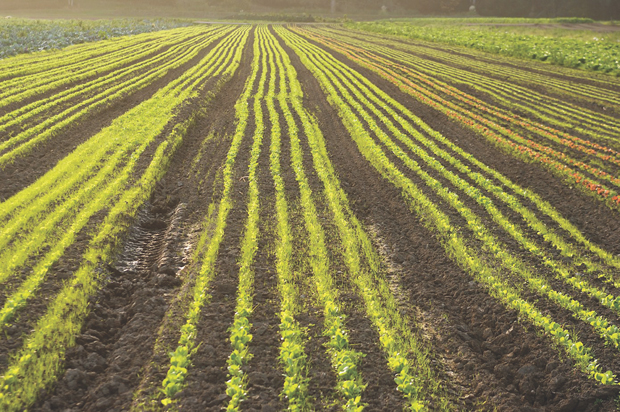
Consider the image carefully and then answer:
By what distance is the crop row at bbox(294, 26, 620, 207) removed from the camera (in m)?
12.9

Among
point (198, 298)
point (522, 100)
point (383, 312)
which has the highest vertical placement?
point (522, 100)

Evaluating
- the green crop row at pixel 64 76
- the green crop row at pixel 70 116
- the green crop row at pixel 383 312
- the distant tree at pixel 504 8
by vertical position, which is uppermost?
the distant tree at pixel 504 8

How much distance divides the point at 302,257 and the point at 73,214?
5932 mm

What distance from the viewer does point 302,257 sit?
8.50m

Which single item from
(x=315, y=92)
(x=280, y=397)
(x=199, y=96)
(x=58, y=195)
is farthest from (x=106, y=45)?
(x=280, y=397)

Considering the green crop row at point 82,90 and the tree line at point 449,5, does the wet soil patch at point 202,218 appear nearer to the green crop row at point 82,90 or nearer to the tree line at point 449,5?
the green crop row at point 82,90

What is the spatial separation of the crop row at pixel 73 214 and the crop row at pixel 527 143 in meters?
13.3

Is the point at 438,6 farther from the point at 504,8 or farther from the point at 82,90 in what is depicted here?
the point at 82,90

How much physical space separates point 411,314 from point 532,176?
9.31 m

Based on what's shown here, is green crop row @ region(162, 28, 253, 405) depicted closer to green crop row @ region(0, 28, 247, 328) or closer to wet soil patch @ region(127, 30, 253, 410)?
wet soil patch @ region(127, 30, 253, 410)

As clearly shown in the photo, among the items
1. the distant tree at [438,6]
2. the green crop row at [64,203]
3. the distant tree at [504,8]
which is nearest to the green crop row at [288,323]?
the green crop row at [64,203]

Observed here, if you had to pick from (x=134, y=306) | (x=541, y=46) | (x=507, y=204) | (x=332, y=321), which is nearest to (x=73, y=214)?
(x=134, y=306)

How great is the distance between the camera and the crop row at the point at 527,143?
12930 millimetres

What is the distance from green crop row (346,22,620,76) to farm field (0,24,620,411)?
16589 millimetres
